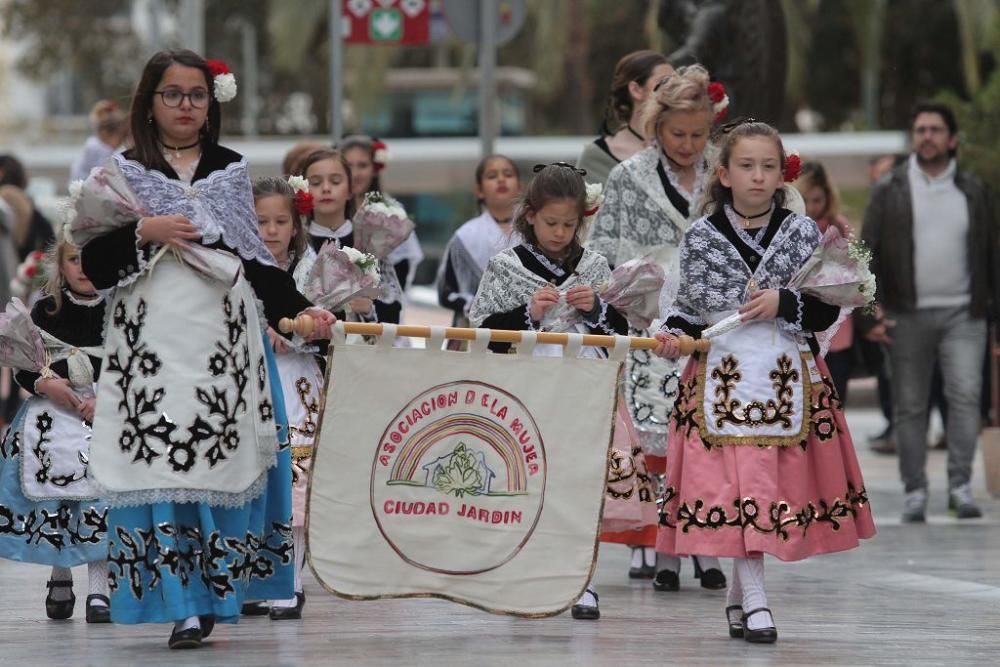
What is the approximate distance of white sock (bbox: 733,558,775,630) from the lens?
7.04 meters

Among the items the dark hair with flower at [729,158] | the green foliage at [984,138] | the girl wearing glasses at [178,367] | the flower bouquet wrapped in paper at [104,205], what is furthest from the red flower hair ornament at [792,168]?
the green foliage at [984,138]

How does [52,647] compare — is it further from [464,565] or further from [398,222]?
[398,222]

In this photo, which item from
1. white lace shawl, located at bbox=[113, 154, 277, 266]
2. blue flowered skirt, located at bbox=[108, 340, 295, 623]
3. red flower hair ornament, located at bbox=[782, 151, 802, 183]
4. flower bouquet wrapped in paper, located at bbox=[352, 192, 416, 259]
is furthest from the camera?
flower bouquet wrapped in paper, located at bbox=[352, 192, 416, 259]

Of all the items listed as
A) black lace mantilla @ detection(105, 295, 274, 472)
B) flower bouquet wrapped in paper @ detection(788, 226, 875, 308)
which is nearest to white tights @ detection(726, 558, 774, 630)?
flower bouquet wrapped in paper @ detection(788, 226, 875, 308)

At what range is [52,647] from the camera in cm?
702

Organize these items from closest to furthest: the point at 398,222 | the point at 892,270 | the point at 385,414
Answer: the point at 385,414
the point at 398,222
the point at 892,270

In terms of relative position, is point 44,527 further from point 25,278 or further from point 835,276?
point 25,278

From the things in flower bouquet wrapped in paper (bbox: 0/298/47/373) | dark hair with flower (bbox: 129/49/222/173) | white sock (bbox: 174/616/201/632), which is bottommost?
Result: white sock (bbox: 174/616/201/632)

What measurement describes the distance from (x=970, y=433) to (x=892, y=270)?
102 centimetres

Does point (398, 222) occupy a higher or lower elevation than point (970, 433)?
higher

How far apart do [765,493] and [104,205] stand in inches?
94.7

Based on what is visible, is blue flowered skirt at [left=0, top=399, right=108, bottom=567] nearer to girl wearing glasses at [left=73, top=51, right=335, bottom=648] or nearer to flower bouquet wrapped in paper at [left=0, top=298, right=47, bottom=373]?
flower bouquet wrapped in paper at [left=0, top=298, right=47, bottom=373]

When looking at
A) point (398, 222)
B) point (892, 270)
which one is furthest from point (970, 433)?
point (398, 222)

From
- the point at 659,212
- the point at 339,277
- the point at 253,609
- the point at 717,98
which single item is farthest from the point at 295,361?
the point at 717,98
